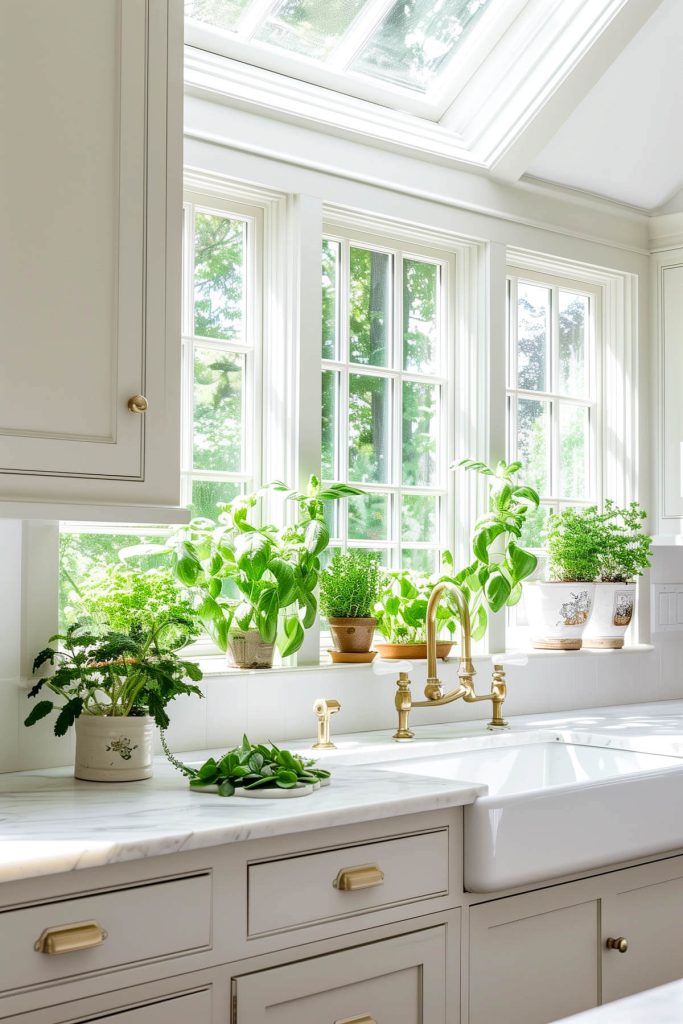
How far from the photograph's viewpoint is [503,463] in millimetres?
3225

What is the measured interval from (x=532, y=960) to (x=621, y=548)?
151cm

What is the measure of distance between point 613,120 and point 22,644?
2.33 meters

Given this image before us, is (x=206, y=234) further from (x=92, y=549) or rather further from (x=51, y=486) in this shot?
(x=51, y=486)

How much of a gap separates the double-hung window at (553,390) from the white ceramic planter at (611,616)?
26 centimetres

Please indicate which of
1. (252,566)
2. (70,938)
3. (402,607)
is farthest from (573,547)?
(70,938)

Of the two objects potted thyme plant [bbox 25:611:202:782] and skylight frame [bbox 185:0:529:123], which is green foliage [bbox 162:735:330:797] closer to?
potted thyme plant [bbox 25:611:202:782]

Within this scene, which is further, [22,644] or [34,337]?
[22,644]

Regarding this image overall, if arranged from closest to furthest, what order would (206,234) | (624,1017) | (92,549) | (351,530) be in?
1. (624,1017)
2. (92,549)
3. (206,234)
4. (351,530)

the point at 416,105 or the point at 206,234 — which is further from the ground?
the point at 416,105

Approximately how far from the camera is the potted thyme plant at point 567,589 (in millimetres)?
3340

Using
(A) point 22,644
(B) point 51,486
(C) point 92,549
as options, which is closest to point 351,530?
(C) point 92,549

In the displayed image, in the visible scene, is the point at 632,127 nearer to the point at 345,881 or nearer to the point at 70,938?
the point at 345,881

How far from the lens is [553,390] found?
3.59 meters

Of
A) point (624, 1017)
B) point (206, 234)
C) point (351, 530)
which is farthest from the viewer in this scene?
point (351, 530)
